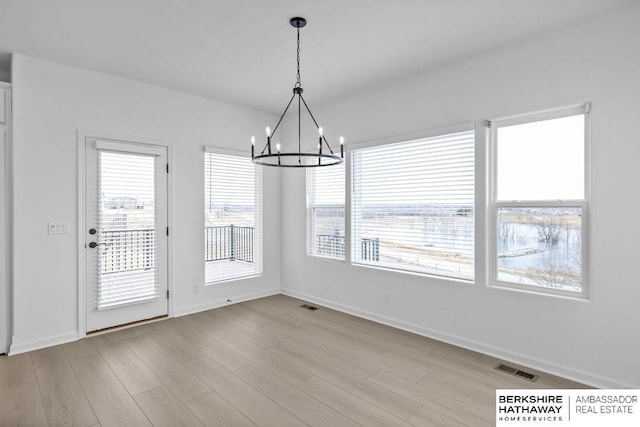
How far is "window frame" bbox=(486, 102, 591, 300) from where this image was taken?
9.23 ft

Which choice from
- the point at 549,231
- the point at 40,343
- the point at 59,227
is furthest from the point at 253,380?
the point at 549,231

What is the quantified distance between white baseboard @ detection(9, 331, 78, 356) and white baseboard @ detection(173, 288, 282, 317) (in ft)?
3.66

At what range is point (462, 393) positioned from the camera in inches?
103

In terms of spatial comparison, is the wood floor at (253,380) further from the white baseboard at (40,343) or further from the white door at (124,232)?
the white door at (124,232)

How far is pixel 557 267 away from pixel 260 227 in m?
3.88

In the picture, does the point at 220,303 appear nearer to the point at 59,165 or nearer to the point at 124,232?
the point at 124,232

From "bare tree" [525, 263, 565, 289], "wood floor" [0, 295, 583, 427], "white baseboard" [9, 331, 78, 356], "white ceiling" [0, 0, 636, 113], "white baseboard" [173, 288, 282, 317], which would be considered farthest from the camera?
"white baseboard" [173, 288, 282, 317]

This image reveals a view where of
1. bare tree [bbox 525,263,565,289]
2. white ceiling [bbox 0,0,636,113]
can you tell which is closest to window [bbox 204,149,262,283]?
white ceiling [bbox 0,0,636,113]

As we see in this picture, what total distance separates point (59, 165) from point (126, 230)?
0.96 m

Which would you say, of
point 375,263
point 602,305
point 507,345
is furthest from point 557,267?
point 375,263

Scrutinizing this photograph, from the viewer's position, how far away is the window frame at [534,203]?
2.81m

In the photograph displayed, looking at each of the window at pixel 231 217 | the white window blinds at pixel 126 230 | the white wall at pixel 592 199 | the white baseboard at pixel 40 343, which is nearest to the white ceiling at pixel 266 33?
the white wall at pixel 592 199

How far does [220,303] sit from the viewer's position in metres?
4.93

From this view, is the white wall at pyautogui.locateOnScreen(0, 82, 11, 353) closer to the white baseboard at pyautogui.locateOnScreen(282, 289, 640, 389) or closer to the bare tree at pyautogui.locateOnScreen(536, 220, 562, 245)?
the white baseboard at pyautogui.locateOnScreen(282, 289, 640, 389)
